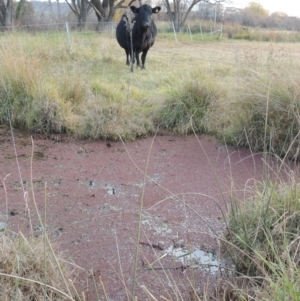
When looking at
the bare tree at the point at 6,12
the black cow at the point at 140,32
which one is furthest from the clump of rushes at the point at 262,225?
the bare tree at the point at 6,12

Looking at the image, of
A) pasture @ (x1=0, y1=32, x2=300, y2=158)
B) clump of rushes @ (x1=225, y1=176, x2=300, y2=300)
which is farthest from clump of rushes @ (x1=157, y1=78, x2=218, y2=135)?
A: clump of rushes @ (x1=225, y1=176, x2=300, y2=300)

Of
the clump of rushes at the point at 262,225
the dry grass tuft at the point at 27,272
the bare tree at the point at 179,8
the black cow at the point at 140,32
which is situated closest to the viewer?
the dry grass tuft at the point at 27,272

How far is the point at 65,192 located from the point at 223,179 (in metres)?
1.35

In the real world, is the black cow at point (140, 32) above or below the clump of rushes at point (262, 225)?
above

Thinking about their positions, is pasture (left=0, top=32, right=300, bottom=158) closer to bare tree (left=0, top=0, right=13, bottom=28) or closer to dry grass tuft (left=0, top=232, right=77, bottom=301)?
dry grass tuft (left=0, top=232, right=77, bottom=301)

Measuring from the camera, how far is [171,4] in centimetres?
3145

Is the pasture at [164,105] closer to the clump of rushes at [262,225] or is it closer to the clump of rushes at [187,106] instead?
the clump of rushes at [187,106]

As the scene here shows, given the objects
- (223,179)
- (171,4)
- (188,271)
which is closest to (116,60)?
(223,179)

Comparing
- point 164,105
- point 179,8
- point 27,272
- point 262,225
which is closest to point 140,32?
point 164,105

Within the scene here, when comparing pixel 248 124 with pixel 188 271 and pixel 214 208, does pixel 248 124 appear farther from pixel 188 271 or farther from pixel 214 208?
pixel 188 271

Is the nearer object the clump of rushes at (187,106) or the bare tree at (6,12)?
the clump of rushes at (187,106)

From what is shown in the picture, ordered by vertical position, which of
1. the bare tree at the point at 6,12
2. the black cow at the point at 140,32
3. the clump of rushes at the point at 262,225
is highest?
the bare tree at the point at 6,12

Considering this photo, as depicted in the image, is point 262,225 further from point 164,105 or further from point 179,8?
point 179,8

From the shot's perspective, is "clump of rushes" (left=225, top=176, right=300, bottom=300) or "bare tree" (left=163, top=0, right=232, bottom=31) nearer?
"clump of rushes" (left=225, top=176, right=300, bottom=300)
